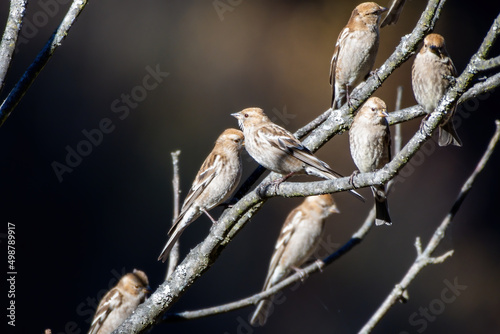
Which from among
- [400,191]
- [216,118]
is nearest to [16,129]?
[216,118]

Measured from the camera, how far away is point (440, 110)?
2439 millimetres

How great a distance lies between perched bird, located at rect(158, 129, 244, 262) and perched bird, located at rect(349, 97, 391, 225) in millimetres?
1188

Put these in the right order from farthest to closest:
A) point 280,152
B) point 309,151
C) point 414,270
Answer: point 280,152 → point 414,270 → point 309,151

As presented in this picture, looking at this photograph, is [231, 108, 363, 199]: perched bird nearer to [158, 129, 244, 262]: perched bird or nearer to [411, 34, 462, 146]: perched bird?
[158, 129, 244, 262]: perched bird

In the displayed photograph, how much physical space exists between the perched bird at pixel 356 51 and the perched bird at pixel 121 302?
2.12 m

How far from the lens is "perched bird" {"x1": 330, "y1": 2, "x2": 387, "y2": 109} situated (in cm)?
472

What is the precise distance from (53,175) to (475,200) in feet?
18.4

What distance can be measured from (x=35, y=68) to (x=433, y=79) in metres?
2.64

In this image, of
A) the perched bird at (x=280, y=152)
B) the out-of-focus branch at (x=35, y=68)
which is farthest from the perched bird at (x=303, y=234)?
the out-of-focus branch at (x=35, y=68)

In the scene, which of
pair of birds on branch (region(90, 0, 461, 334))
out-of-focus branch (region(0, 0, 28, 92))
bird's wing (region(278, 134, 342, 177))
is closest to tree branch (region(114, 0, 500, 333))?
pair of birds on branch (region(90, 0, 461, 334))

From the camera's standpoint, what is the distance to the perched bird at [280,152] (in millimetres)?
3561
